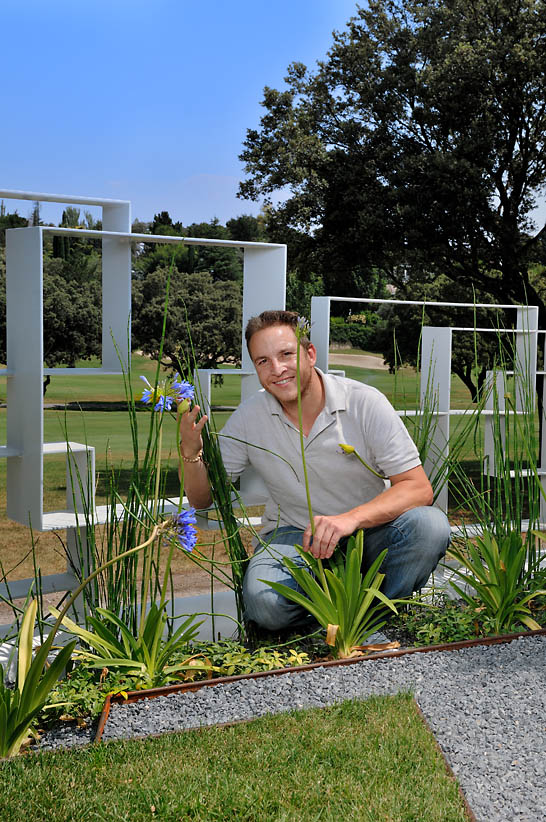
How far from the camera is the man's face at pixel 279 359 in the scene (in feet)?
8.50

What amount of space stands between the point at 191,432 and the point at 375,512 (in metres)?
0.61

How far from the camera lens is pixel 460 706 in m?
2.02

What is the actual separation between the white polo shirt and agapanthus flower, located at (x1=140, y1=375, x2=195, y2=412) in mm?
489

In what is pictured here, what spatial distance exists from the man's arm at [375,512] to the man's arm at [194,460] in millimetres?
413

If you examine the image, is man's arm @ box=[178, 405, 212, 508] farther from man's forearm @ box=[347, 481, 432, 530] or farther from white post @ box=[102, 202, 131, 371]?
white post @ box=[102, 202, 131, 371]

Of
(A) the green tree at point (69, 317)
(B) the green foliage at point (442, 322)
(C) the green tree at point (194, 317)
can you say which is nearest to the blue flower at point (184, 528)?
(B) the green foliage at point (442, 322)

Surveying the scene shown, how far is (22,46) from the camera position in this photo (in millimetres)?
19062

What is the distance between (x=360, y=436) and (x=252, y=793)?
4.25ft

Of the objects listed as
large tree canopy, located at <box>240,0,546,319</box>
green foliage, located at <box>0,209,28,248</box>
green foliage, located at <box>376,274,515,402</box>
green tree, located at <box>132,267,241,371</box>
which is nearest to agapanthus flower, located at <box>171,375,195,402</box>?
large tree canopy, located at <box>240,0,546,319</box>

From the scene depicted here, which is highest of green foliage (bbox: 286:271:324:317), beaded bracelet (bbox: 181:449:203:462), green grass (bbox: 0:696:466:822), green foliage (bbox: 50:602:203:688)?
green foliage (bbox: 286:271:324:317)

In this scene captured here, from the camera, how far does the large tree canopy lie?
34.3ft

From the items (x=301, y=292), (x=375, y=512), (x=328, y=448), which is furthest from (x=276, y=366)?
(x=301, y=292)

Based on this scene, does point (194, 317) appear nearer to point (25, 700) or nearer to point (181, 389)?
point (181, 389)

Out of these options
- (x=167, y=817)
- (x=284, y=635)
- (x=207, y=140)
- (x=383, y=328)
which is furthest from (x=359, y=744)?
(x=207, y=140)
